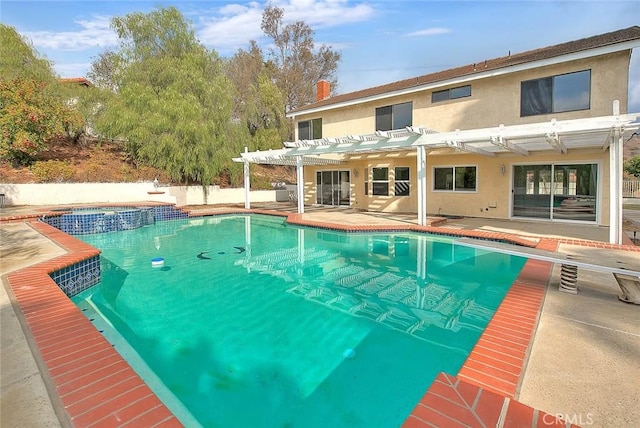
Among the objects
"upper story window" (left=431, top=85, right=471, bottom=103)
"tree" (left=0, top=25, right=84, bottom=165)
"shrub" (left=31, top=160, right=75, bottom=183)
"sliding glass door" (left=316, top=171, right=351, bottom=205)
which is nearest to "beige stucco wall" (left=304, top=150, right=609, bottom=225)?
"sliding glass door" (left=316, top=171, right=351, bottom=205)

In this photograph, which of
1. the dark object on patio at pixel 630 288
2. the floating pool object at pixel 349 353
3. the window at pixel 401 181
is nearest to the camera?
the floating pool object at pixel 349 353

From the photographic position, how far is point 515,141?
34.2 ft

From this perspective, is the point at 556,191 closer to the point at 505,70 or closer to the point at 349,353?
the point at 505,70

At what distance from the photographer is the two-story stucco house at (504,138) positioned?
9.78 meters

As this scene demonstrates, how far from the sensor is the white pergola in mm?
7949

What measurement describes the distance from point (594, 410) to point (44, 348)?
4369mm

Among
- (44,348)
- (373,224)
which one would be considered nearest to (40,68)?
(373,224)

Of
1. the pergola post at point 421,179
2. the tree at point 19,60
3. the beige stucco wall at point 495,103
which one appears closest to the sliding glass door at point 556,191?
the beige stucco wall at point 495,103

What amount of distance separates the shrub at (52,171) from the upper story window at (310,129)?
1278cm

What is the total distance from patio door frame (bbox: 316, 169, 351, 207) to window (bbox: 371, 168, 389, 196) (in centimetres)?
186

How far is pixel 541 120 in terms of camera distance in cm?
1173

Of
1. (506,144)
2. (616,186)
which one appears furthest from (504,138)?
(616,186)

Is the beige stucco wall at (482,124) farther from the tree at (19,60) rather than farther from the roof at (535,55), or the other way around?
the tree at (19,60)

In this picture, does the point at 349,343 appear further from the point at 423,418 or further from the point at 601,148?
the point at 601,148
